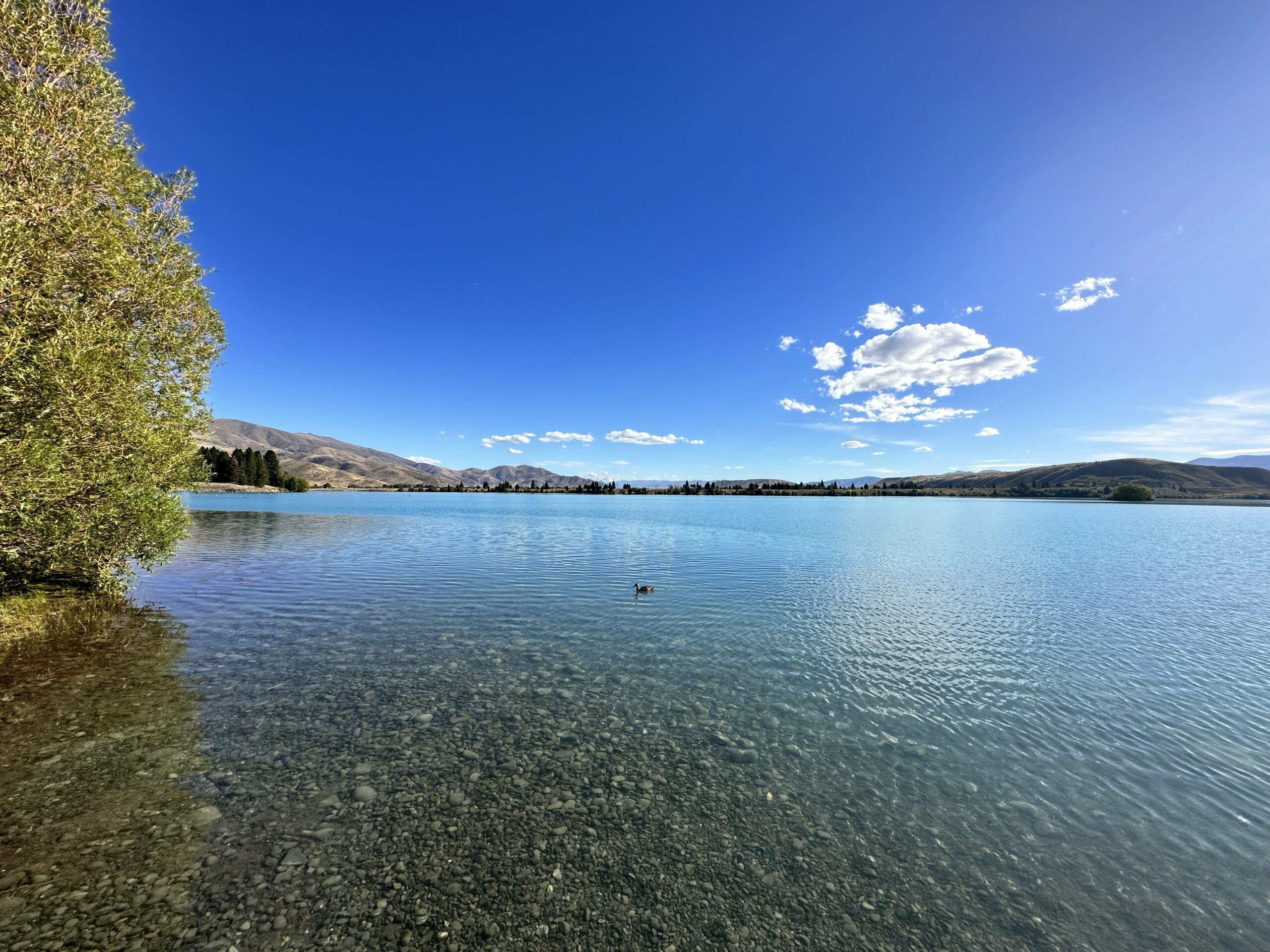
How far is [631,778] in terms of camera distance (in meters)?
13.5

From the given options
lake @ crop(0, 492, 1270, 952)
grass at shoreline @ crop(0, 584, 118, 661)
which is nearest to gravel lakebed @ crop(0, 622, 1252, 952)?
lake @ crop(0, 492, 1270, 952)

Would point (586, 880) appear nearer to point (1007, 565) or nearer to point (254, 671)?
point (254, 671)

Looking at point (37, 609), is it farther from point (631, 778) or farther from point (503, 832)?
point (631, 778)

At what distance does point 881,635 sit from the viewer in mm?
27234

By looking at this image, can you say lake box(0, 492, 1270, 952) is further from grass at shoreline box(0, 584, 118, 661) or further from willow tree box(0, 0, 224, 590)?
willow tree box(0, 0, 224, 590)

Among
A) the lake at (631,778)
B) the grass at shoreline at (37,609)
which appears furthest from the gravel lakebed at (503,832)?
the grass at shoreline at (37,609)

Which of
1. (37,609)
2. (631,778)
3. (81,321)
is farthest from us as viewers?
(37,609)

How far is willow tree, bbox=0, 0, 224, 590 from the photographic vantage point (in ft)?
58.7

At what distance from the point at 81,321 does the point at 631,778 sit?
28743 mm

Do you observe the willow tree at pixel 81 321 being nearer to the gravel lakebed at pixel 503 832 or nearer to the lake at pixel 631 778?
the lake at pixel 631 778

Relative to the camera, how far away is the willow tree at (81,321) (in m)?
17.9

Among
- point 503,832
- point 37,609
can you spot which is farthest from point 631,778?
point 37,609

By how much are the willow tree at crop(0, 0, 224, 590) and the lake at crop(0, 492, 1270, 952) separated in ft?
18.3

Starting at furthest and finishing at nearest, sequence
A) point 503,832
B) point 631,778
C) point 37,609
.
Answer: point 37,609, point 631,778, point 503,832
